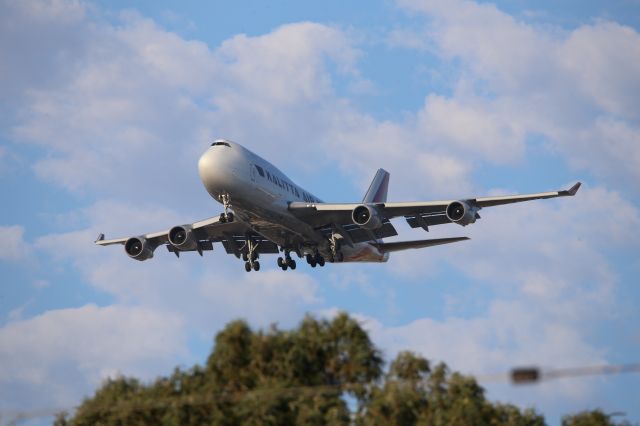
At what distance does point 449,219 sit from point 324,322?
535 inches

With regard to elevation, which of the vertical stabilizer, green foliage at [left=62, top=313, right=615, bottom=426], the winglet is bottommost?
green foliage at [left=62, top=313, right=615, bottom=426]

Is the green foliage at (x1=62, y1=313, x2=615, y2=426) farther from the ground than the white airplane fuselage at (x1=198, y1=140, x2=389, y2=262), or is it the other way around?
the white airplane fuselage at (x1=198, y1=140, x2=389, y2=262)

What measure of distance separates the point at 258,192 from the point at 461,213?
1021 centimetres

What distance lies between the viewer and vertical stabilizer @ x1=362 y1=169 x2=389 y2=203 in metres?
67.0

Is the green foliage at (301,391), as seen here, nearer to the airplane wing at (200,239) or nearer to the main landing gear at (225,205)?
Result: the main landing gear at (225,205)

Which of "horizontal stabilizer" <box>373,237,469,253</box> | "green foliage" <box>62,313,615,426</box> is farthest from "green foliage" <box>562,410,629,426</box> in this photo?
"horizontal stabilizer" <box>373,237,469,253</box>

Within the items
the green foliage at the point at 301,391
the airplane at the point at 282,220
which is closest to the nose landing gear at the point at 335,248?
the airplane at the point at 282,220

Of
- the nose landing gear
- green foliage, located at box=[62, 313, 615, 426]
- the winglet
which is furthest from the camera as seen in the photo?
the nose landing gear

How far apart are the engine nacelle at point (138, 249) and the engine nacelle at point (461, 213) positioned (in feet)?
60.8

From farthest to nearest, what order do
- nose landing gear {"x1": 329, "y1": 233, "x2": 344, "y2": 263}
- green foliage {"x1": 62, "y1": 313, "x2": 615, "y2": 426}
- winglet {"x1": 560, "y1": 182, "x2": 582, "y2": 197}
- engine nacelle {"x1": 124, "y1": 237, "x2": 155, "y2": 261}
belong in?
1. engine nacelle {"x1": 124, "y1": 237, "x2": 155, "y2": 261}
2. nose landing gear {"x1": 329, "y1": 233, "x2": 344, "y2": 263}
3. winglet {"x1": 560, "y1": 182, "x2": 582, "y2": 197}
4. green foliage {"x1": 62, "y1": 313, "x2": 615, "y2": 426}

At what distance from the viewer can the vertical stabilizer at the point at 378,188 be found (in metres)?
67.0

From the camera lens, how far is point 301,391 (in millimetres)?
35812

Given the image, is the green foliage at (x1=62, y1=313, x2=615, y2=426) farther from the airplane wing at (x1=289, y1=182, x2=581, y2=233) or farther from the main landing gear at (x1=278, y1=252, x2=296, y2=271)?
the main landing gear at (x1=278, y1=252, x2=296, y2=271)

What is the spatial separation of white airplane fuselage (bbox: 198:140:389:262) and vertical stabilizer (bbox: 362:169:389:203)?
9.82 meters
